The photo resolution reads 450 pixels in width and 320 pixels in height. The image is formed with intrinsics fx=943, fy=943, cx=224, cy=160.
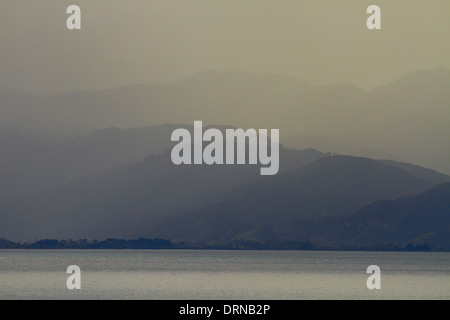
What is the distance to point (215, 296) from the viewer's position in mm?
59688
